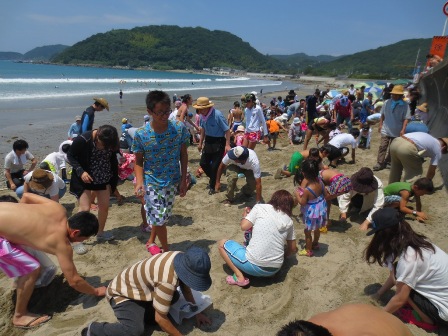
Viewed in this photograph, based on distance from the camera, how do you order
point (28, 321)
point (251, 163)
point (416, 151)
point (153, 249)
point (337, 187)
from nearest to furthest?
point (28, 321) < point (153, 249) < point (337, 187) < point (416, 151) < point (251, 163)

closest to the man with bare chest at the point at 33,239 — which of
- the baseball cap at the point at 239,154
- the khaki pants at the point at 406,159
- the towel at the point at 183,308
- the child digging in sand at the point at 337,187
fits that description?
the towel at the point at 183,308

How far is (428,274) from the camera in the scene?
7.89ft

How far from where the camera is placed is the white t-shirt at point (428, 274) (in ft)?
7.79

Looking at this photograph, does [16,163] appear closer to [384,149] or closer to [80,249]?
[80,249]

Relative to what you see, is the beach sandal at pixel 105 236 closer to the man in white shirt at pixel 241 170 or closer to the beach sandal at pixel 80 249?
the beach sandal at pixel 80 249

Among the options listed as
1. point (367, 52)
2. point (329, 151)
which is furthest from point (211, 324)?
point (367, 52)

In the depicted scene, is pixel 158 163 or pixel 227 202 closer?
pixel 158 163

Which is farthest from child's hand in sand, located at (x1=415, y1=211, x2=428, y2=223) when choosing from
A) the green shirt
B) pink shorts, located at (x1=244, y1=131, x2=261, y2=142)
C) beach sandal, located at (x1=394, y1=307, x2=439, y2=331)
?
pink shorts, located at (x1=244, y1=131, x2=261, y2=142)

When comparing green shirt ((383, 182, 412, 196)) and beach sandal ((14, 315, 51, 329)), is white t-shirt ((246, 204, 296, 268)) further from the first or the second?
green shirt ((383, 182, 412, 196))

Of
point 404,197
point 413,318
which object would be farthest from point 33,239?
point 404,197

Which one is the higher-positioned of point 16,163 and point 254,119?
point 254,119

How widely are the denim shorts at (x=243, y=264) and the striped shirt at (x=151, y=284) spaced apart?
3.31 ft

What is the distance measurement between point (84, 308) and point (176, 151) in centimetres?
179

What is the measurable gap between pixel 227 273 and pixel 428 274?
193 centimetres
